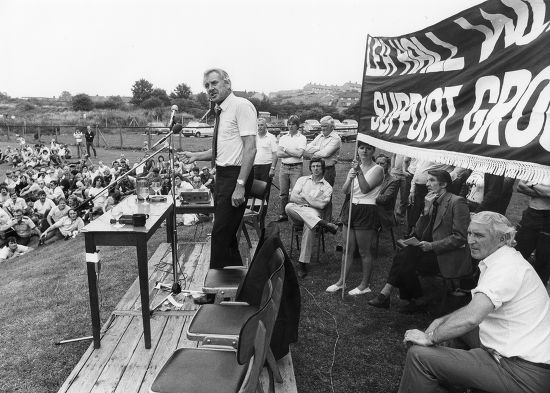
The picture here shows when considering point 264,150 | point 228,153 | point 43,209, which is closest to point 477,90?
point 228,153

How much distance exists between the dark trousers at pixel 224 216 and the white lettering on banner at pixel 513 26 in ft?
7.06

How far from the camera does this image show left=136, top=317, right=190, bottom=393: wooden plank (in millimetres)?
2814

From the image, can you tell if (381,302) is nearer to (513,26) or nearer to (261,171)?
(513,26)

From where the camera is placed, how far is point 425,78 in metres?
3.20

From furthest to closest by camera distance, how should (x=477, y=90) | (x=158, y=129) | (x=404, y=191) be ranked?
(x=158, y=129) → (x=404, y=191) → (x=477, y=90)

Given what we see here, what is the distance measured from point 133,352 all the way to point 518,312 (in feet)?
8.89

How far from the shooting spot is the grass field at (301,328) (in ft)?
10.4

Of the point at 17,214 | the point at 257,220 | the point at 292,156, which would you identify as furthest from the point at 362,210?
the point at 17,214

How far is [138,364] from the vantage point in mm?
2996

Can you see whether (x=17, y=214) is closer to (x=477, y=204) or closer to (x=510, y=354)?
(x=477, y=204)

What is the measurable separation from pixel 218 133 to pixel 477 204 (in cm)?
363

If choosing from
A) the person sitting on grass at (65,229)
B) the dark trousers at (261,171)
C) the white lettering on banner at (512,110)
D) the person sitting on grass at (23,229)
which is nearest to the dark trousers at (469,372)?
the white lettering on banner at (512,110)

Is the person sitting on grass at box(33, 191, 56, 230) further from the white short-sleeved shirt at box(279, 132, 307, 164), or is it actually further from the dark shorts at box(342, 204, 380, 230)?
the dark shorts at box(342, 204, 380, 230)

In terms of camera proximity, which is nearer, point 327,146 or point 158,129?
point 327,146
